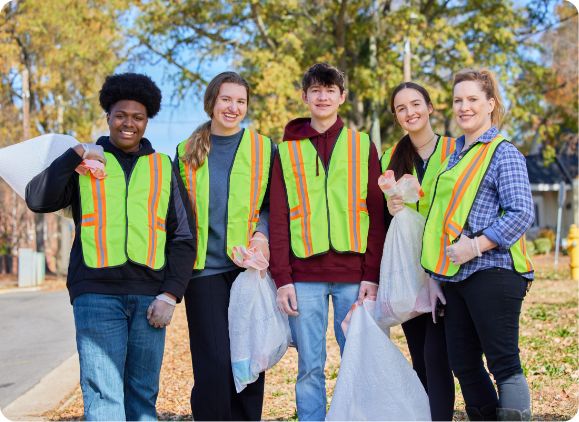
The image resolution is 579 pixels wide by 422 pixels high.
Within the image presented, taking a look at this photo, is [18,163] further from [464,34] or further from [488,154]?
[464,34]

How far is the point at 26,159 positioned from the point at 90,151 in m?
0.42

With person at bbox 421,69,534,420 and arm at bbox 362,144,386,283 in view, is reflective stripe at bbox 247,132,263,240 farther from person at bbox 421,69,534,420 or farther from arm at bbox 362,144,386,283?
person at bbox 421,69,534,420

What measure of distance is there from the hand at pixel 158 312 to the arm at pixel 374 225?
1072 mm

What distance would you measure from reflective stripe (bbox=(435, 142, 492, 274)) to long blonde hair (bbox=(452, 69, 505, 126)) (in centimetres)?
27

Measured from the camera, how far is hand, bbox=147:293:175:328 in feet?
12.1

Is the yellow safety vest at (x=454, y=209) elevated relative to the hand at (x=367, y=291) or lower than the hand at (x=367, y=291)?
elevated

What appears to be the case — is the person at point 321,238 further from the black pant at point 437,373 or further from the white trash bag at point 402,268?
the black pant at point 437,373

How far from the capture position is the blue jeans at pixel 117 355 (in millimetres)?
3580

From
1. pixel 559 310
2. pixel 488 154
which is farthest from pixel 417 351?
pixel 559 310

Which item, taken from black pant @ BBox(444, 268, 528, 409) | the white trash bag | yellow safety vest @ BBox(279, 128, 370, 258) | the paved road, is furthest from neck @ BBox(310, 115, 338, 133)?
the paved road

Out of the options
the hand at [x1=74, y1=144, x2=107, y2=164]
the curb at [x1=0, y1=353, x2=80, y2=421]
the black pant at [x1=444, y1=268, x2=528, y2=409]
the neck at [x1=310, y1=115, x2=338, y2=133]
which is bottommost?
the curb at [x1=0, y1=353, x2=80, y2=421]

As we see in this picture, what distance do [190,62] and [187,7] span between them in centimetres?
136

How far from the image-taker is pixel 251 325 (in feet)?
13.2

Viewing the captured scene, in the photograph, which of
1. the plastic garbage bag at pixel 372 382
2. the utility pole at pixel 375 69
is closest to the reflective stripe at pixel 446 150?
the plastic garbage bag at pixel 372 382
